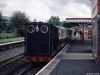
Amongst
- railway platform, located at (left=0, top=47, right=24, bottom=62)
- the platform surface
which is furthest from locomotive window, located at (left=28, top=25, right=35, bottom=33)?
railway platform, located at (left=0, top=47, right=24, bottom=62)

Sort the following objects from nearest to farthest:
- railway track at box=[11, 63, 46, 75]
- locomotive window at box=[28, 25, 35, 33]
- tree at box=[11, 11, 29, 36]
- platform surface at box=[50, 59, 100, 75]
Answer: platform surface at box=[50, 59, 100, 75], railway track at box=[11, 63, 46, 75], locomotive window at box=[28, 25, 35, 33], tree at box=[11, 11, 29, 36]

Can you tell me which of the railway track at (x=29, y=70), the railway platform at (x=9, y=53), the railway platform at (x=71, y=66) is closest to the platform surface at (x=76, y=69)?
the railway platform at (x=71, y=66)

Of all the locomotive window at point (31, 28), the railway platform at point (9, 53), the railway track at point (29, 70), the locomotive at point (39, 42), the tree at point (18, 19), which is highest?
the tree at point (18, 19)

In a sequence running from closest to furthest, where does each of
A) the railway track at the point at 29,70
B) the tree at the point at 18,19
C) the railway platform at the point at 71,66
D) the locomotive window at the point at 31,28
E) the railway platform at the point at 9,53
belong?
the railway platform at the point at 71,66 → the railway track at the point at 29,70 → the locomotive window at the point at 31,28 → the railway platform at the point at 9,53 → the tree at the point at 18,19

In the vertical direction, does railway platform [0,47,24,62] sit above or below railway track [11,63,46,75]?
above

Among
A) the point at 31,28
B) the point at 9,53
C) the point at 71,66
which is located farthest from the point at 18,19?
the point at 71,66

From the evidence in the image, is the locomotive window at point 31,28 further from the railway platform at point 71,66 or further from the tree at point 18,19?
the tree at point 18,19

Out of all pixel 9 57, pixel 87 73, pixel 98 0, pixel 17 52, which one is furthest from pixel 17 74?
pixel 17 52

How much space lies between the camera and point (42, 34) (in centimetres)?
1981

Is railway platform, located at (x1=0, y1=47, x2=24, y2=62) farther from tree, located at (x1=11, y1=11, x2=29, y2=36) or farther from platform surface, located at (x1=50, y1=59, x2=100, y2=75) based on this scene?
tree, located at (x1=11, y1=11, x2=29, y2=36)

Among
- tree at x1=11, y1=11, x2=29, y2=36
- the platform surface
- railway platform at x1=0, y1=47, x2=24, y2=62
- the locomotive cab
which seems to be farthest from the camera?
tree at x1=11, y1=11, x2=29, y2=36

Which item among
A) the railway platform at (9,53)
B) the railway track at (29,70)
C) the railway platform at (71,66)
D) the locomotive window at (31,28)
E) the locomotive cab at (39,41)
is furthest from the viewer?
the railway platform at (9,53)

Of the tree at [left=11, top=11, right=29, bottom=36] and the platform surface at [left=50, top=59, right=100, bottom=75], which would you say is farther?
the tree at [left=11, top=11, right=29, bottom=36]

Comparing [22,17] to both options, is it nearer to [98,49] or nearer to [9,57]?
[9,57]
